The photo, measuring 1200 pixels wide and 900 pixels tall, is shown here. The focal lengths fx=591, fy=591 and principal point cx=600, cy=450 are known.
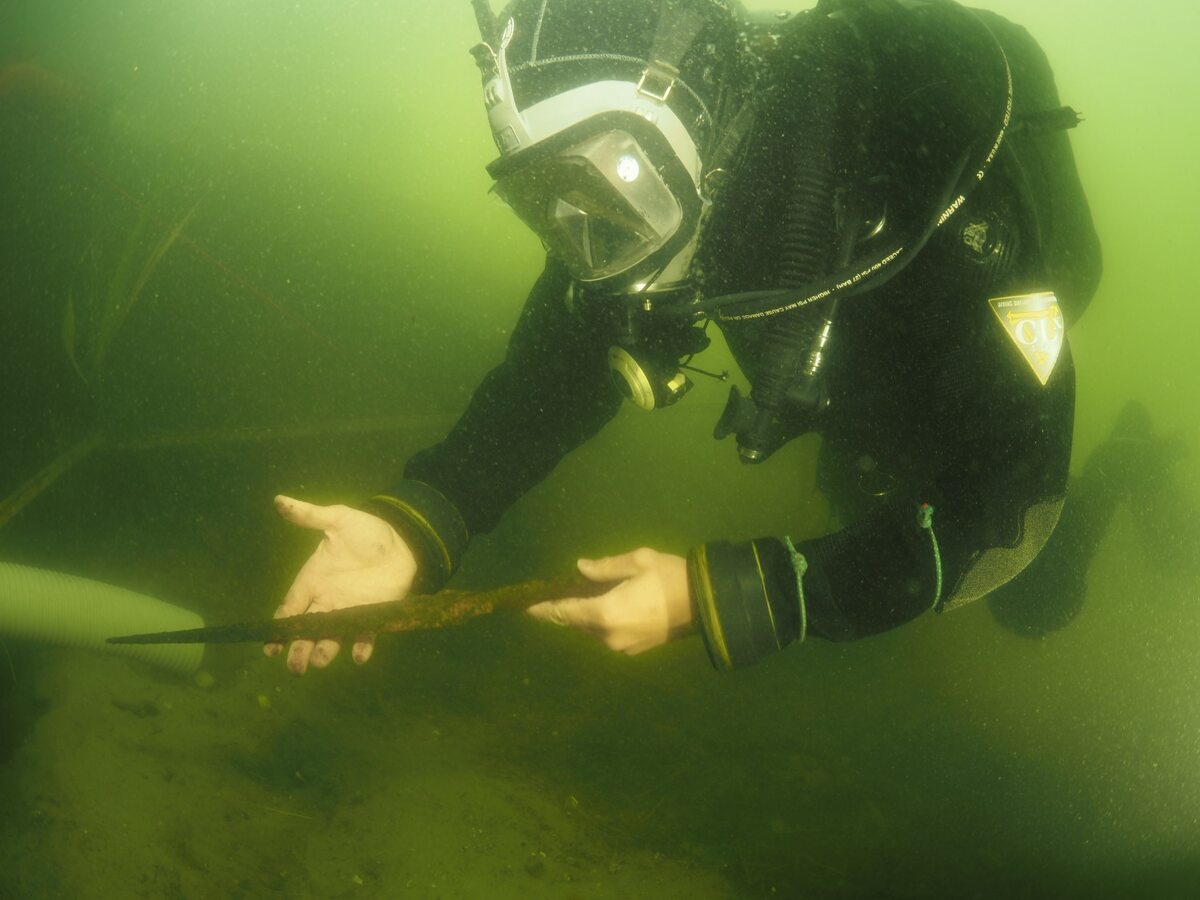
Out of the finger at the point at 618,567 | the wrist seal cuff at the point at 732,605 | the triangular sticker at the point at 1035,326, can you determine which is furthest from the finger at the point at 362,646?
the triangular sticker at the point at 1035,326

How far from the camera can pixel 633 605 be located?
61.5 inches

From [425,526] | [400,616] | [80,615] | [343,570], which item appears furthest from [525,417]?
[80,615]

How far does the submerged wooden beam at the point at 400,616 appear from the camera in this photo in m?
1.55

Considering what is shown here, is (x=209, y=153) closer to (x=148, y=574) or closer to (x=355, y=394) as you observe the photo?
(x=355, y=394)

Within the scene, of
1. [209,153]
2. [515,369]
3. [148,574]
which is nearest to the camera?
[515,369]

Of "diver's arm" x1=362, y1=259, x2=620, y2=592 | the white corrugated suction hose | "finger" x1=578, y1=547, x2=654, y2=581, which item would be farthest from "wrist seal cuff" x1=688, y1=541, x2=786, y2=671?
the white corrugated suction hose

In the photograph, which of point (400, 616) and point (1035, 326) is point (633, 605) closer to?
point (400, 616)

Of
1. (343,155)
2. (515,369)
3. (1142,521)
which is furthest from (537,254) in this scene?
(1142,521)

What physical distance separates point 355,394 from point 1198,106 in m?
8.89

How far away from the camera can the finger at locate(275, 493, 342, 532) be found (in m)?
1.71

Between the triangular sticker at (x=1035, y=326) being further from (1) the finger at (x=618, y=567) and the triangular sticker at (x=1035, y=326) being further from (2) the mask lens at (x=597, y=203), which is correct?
(1) the finger at (x=618, y=567)

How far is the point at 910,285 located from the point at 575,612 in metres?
1.26

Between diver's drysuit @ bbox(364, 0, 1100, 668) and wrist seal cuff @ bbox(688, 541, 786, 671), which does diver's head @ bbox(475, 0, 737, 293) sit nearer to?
diver's drysuit @ bbox(364, 0, 1100, 668)

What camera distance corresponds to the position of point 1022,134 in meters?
1.64
